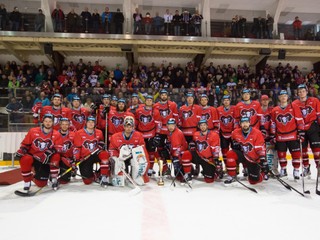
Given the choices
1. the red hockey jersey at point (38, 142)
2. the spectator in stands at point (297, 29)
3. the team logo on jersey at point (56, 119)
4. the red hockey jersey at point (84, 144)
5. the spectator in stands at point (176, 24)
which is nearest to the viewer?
the red hockey jersey at point (38, 142)

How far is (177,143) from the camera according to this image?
5090 millimetres

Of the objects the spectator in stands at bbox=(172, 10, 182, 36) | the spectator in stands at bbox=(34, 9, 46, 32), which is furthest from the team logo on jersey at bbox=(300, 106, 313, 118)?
the spectator in stands at bbox=(34, 9, 46, 32)

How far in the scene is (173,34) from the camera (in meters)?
12.3

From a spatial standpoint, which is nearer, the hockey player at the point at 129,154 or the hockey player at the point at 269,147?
the hockey player at the point at 129,154

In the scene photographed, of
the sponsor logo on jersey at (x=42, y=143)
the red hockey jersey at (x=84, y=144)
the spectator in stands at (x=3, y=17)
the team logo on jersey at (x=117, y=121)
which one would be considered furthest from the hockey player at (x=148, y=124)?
the spectator in stands at (x=3, y=17)

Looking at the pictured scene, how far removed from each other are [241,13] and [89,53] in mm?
7648

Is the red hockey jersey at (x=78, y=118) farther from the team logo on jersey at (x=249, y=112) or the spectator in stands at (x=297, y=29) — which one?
the spectator in stands at (x=297, y=29)

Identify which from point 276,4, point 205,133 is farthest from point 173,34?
point 205,133

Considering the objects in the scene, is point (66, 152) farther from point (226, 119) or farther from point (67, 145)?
point (226, 119)

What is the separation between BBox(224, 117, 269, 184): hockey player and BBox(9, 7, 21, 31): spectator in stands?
35.0ft

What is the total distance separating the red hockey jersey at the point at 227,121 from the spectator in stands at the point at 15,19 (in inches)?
389

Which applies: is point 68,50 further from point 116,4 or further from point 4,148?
point 4,148

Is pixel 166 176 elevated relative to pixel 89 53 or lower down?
lower down

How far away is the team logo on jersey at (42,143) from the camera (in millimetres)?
4508
